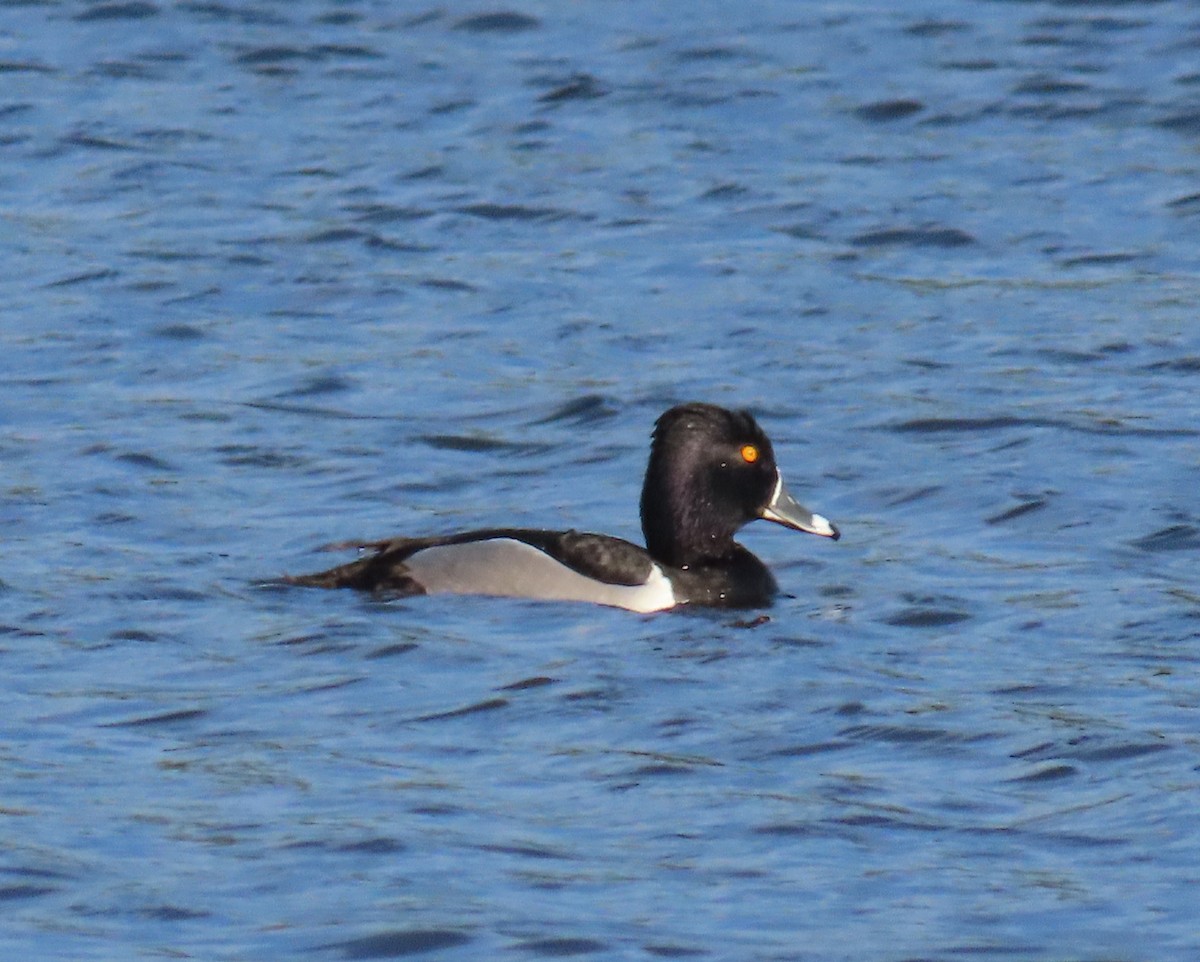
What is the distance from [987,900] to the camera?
6.89 meters

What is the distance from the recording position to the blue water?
713cm

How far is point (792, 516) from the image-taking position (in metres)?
10.7

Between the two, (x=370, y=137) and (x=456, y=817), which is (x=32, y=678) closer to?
(x=456, y=817)

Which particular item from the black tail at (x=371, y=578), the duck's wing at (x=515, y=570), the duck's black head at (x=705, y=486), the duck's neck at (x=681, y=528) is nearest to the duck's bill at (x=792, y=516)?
the duck's black head at (x=705, y=486)

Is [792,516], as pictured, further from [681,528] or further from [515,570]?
[515,570]

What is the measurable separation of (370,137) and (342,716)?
35.2ft

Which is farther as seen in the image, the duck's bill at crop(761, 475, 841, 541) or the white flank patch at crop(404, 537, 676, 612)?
the duck's bill at crop(761, 475, 841, 541)

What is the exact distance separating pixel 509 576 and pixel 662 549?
0.74 metres

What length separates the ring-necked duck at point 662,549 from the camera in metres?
10.2

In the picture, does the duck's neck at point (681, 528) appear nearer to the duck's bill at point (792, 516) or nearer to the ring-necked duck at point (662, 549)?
the ring-necked duck at point (662, 549)

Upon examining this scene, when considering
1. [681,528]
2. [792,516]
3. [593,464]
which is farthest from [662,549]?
[593,464]

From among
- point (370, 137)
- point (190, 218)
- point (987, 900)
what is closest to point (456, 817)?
point (987, 900)

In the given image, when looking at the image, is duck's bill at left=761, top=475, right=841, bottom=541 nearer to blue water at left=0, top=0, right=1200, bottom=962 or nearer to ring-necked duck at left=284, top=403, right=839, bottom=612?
ring-necked duck at left=284, top=403, right=839, bottom=612

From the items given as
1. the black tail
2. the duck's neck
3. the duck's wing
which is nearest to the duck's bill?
the duck's neck
